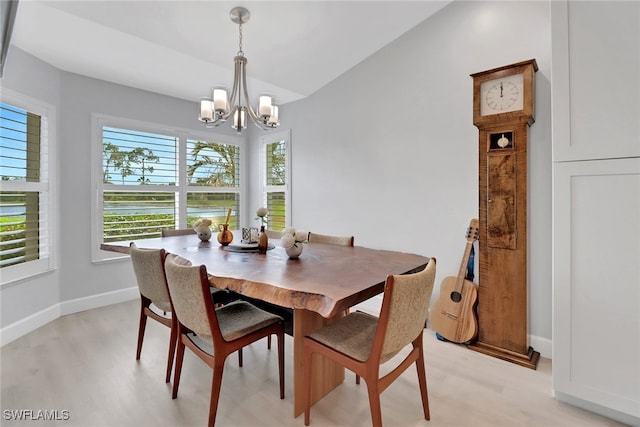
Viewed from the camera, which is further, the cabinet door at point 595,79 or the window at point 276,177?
the window at point 276,177

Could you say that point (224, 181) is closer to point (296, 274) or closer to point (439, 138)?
point (439, 138)

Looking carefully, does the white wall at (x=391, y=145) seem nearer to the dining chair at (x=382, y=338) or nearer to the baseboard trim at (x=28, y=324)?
the baseboard trim at (x=28, y=324)

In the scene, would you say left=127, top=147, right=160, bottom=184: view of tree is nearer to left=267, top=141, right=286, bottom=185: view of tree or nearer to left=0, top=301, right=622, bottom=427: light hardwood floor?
left=267, top=141, right=286, bottom=185: view of tree

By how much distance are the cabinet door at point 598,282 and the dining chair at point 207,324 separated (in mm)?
1643

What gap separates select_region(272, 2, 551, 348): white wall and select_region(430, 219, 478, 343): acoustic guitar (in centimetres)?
19

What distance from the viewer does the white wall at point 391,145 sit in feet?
7.96

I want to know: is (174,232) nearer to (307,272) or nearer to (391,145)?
(307,272)

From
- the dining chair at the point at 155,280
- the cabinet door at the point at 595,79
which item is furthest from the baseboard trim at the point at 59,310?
the cabinet door at the point at 595,79

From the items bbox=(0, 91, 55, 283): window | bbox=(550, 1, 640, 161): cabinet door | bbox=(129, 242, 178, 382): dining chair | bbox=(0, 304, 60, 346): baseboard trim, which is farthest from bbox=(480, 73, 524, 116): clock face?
bbox=(0, 304, 60, 346): baseboard trim

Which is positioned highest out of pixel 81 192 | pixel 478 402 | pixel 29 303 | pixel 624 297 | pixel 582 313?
pixel 81 192

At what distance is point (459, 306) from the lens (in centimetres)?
257

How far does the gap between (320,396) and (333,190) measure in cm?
230

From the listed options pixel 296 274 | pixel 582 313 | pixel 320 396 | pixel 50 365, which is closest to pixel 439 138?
pixel 582 313

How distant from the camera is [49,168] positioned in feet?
9.86
